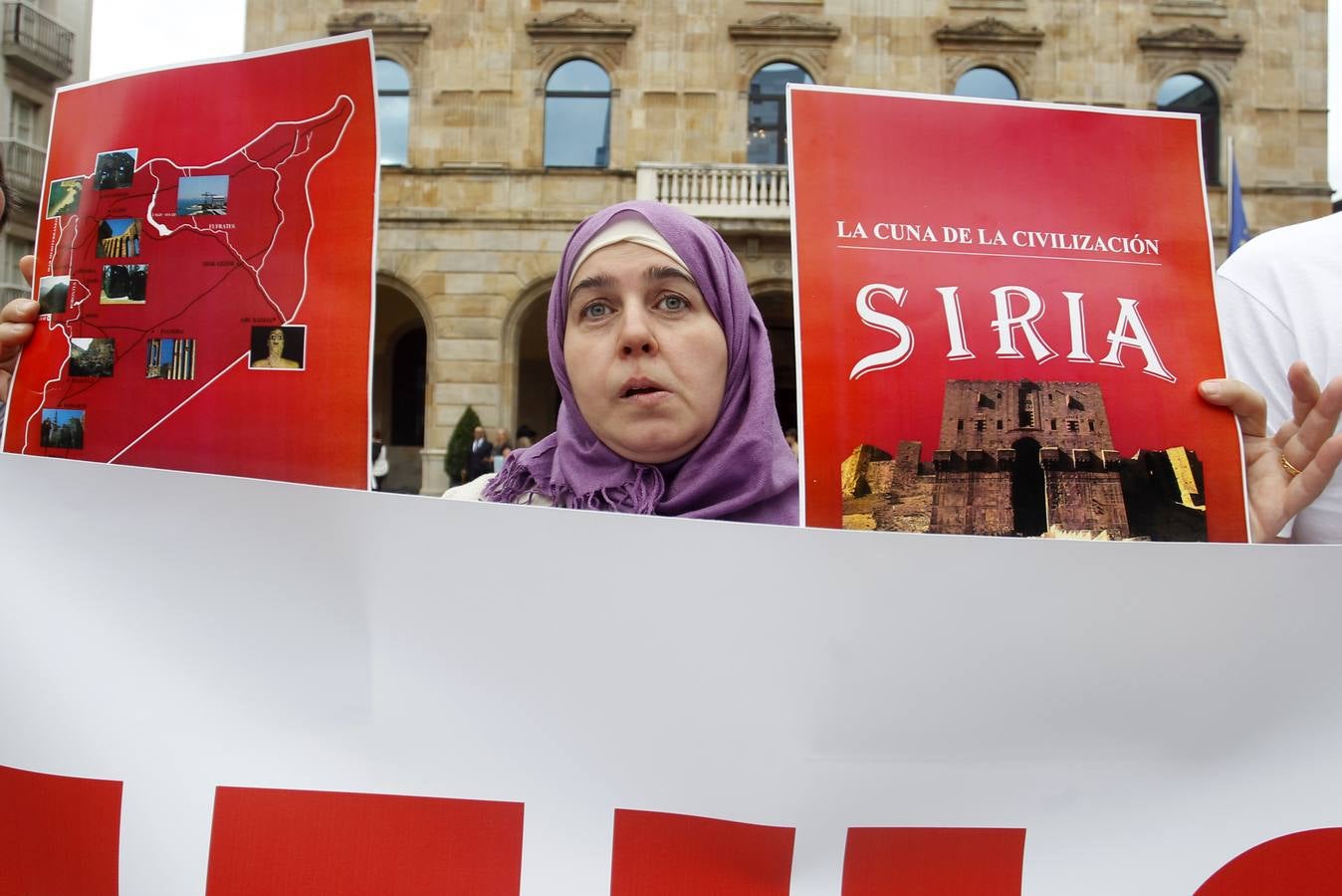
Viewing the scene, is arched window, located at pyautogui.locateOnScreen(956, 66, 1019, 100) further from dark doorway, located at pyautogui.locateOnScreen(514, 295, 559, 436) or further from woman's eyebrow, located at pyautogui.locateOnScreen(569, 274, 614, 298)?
woman's eyebrow, located at pyautogui.locateOnScreen(569, 274, 614, 298)

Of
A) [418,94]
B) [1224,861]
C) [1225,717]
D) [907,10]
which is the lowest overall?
[1224,861]

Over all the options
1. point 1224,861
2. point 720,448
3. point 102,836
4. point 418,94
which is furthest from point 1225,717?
point 418,94

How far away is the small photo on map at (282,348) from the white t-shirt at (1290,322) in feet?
3.99

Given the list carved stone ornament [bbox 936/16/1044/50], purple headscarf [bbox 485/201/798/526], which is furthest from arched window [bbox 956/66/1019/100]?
purple headscarf [bbox 485/201/798/526]

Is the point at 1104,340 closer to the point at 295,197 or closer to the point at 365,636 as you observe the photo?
the point at 365,636

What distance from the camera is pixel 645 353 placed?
134cm

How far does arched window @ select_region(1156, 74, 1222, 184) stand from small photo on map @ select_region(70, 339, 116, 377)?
16483 millimetres

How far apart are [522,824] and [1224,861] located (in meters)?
0.73

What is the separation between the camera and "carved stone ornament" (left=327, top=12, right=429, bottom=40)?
1458cm

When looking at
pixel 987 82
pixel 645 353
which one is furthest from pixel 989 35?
pixel 645 353

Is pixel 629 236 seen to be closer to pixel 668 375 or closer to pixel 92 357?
pixel 668 375

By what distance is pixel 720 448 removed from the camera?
1421 millimetres

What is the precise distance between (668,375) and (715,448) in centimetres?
14

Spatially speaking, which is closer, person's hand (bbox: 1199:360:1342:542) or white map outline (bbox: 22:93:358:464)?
person's hand (bbox: 1199:360:1342:542)
